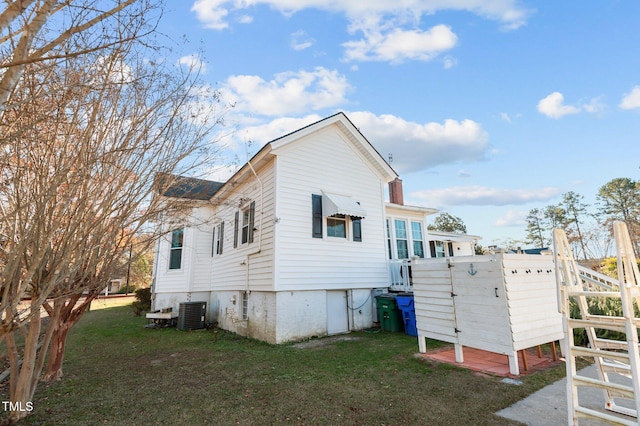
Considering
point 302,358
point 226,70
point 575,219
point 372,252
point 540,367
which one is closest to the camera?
point 226,70

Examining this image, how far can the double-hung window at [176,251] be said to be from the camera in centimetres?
1324

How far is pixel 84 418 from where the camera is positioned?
142 inches

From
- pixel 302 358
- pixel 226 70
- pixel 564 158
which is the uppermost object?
pixel 564 158

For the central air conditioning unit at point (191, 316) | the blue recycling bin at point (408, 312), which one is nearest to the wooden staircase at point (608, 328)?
the blue recycling bin at point (408, 312)

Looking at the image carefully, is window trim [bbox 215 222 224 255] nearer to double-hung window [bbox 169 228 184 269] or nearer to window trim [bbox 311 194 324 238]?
double-hung window [bbox 169 228 184 269]

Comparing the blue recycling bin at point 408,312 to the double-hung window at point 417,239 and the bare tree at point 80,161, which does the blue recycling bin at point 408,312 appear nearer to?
the double-hung window at point 417,239

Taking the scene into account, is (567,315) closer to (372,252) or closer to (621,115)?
(372,252)

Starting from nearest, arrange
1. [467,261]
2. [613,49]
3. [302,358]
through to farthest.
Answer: [467,261]
[302,358]
[613,49]

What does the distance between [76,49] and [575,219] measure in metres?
44.5

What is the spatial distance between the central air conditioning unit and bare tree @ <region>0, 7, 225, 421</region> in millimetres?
7139

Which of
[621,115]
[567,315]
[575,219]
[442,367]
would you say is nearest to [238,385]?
[442,367]

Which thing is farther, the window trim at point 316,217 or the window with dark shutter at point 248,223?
the window with dark shutter at point 248,223

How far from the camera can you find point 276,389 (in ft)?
14.6

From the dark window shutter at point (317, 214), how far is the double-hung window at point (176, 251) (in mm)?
7513
